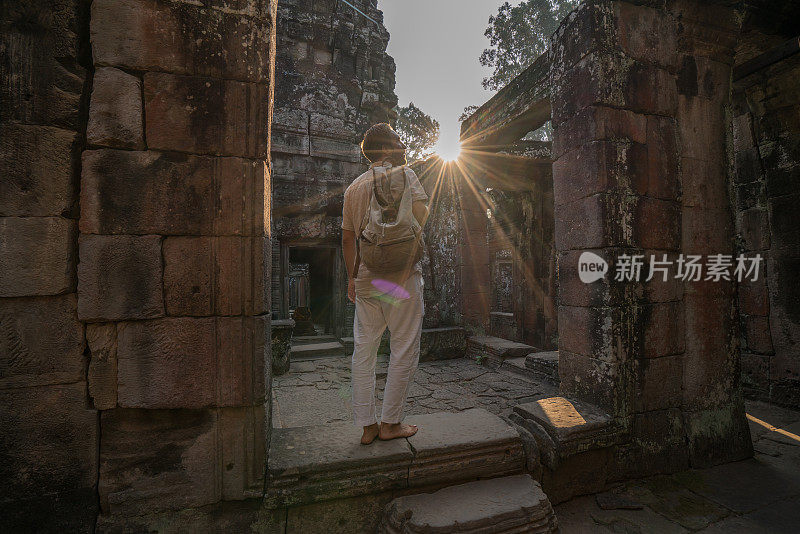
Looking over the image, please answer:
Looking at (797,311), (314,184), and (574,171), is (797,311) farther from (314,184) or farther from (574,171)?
(314,184)

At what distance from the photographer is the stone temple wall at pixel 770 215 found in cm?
439

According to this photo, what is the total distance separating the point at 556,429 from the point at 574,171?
79.7 inches

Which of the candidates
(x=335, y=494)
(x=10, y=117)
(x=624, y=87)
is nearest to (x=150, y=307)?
(x=10, y=117)

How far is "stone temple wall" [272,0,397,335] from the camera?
7609mm

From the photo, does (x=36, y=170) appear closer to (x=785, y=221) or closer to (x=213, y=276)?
(x=213, y=276)

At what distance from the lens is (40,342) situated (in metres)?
1.71

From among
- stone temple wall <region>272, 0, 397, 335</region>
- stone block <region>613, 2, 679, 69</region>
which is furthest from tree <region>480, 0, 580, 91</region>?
stone block <region>613, 2, 679, 69</region>

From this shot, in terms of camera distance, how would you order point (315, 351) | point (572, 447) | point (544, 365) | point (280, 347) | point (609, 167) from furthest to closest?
point (315, 351) → point (280, 347) → point (544, 365) → point (609, 167) → point (572, 447)

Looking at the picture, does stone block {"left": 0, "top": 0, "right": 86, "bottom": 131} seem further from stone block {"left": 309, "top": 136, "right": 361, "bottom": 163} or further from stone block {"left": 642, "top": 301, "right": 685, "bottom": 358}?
stone block {"left": 309, "top": 136, "right": 361, "bottom": 163}

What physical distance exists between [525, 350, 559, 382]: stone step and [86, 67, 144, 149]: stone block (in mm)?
4468

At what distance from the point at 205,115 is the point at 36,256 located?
1050 millimetres

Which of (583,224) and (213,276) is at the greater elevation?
(583,224)

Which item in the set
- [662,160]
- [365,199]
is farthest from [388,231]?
[662,160]

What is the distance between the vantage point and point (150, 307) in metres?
1.78
